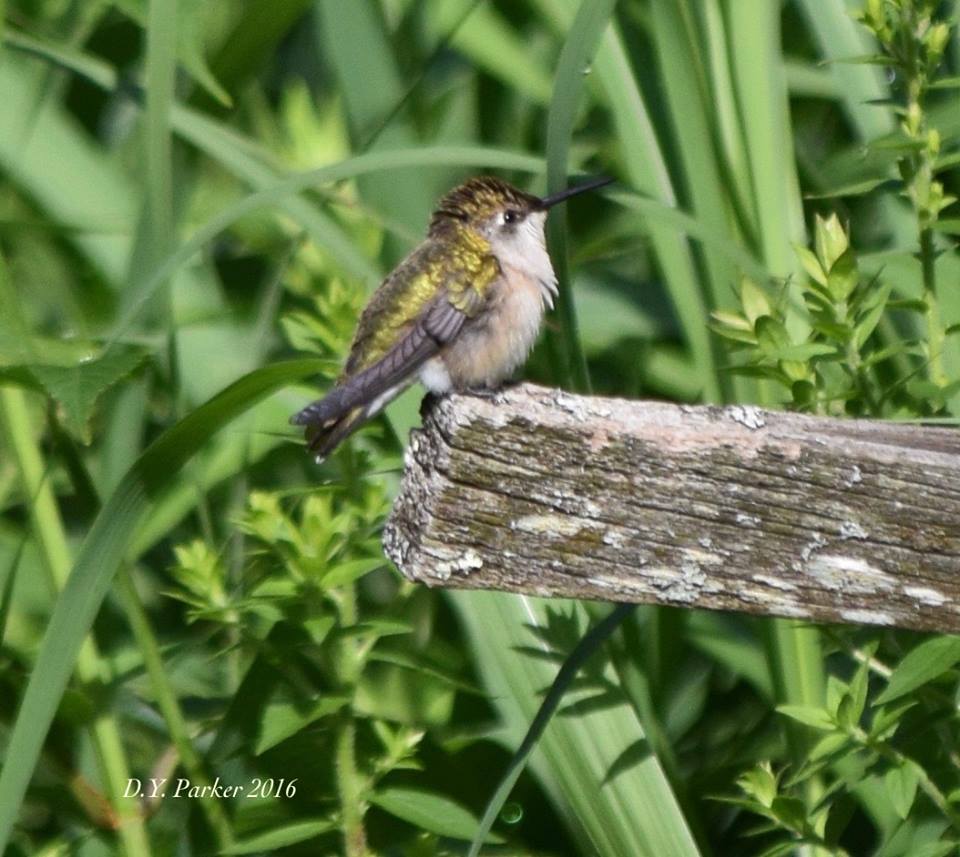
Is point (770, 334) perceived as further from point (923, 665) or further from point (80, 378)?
point (80, 378)

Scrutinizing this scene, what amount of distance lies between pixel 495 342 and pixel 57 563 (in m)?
0.82

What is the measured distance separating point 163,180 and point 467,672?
1.18 m

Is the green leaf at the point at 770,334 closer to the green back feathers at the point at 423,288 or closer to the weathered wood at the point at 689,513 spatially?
the weathered wood at the point at 689,513

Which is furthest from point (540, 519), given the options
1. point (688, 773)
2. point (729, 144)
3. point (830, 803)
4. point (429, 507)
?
point (688, 773)

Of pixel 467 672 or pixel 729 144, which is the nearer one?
pixel 729 144

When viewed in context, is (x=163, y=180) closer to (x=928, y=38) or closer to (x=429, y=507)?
(x=429, y=507)

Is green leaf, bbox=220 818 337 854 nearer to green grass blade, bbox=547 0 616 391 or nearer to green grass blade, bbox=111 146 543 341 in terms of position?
green grass blade, bbox=111 146 543 341

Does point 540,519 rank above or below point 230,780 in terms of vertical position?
above

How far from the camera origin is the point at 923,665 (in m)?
2.05

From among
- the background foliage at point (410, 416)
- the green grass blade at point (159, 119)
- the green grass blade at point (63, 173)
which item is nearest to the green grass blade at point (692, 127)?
the background foliage at point (410, 416)

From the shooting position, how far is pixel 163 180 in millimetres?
2553

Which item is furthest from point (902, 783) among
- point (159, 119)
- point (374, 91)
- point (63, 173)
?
point (63, 173)

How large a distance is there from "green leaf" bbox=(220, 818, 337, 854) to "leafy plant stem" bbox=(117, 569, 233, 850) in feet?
Answer: 0.49

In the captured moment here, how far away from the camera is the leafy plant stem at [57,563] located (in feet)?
8.56
